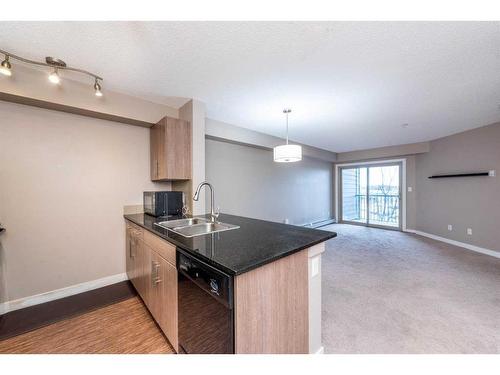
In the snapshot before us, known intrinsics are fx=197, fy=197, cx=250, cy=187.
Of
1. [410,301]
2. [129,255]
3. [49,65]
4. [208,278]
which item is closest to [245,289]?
[208,278]

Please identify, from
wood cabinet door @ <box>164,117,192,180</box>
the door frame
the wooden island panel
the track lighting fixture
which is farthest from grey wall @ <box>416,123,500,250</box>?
the track lighting fixture

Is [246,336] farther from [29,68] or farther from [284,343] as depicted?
[29,68]

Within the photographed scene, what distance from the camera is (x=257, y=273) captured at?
1.02m

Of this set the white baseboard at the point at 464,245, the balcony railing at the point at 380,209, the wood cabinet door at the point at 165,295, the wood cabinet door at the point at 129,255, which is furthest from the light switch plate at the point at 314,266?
the balcony railing at the point at 380,209

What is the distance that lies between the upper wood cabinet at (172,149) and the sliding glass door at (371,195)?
589 cm

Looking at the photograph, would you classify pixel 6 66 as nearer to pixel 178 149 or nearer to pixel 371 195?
pixel 178 149

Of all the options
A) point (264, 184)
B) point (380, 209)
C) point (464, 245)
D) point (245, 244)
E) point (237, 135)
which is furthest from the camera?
point (380, 209)

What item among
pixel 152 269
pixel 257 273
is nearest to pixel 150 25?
pixel 257 273

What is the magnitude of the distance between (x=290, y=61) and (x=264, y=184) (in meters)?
2.93

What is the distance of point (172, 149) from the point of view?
242 centimetres

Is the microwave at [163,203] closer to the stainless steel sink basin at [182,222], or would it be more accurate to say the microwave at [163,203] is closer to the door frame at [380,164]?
the stainless steel sink basin at [182,222]

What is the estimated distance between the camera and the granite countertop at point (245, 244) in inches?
38.4

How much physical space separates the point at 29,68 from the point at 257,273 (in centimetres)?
279
